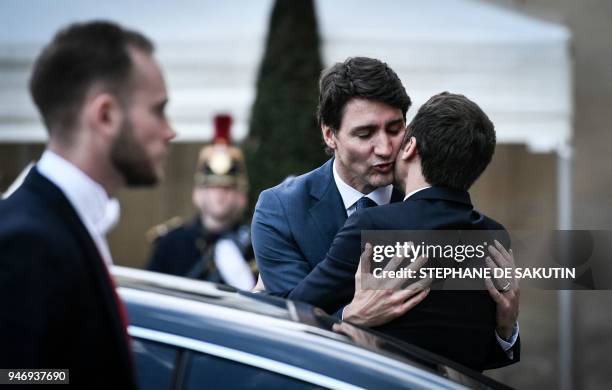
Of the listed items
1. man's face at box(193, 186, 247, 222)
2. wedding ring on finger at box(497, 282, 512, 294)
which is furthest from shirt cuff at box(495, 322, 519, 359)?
man's face at box(193, 186, 247, 222)

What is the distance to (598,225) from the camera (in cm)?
764

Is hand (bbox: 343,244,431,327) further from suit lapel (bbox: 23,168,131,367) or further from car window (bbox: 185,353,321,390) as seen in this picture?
suit lapel (bbox: 23,168,131,367)

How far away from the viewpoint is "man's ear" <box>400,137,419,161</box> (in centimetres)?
259

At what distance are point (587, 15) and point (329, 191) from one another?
18.1 feet

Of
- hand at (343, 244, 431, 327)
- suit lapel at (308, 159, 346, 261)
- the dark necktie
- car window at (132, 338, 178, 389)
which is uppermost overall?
the dark necktie

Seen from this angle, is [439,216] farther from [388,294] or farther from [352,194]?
[352,194]

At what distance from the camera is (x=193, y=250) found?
627 centimetres

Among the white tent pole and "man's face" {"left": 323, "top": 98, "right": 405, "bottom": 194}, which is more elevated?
"man's face" {"left": 323, "top": 98, "right": 405, "bottom": 194}

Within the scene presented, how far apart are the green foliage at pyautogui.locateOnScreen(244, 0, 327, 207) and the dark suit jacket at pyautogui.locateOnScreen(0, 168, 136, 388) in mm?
5079

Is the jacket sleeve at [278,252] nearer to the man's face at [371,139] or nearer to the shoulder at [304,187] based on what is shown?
the shoulder at [304,187]

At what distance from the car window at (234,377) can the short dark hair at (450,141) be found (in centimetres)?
69

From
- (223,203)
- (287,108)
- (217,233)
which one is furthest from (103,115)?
(287,108)

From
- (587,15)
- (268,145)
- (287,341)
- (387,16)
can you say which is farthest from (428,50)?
(287,341)

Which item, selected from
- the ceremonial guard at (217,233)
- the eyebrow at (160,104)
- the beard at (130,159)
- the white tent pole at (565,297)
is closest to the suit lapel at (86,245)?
the beard at (130,159)
